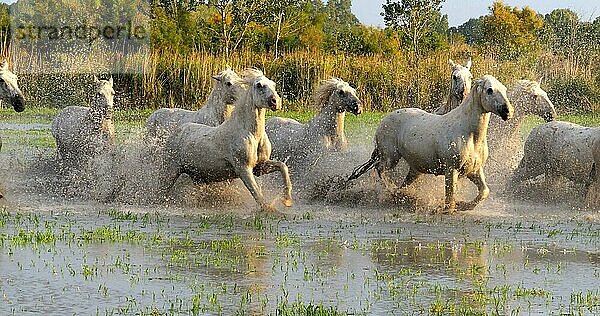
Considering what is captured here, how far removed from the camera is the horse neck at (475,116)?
1327 cm

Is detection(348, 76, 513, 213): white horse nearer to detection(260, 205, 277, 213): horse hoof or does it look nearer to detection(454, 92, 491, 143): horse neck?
detection(454, 92, 491, 143): horse neck

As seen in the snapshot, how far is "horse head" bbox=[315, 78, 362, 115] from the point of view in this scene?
15641 mm

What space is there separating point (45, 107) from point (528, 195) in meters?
21.4

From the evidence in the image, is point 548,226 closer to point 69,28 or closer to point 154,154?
point 154,154

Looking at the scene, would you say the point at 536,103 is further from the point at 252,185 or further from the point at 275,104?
the point at 252,185

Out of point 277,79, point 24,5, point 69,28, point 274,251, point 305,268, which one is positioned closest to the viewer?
point 305,268

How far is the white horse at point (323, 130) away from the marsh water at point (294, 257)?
1032 millimetres

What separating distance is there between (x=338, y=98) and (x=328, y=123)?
0.34 m

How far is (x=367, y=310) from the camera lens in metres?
7.79

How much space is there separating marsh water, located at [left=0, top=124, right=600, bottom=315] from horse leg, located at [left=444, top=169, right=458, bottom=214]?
0.19 metres

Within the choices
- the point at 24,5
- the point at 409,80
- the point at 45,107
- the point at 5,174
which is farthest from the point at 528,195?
the point at 24,5

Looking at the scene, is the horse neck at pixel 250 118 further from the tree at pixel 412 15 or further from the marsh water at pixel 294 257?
the tree at pixel 412 15

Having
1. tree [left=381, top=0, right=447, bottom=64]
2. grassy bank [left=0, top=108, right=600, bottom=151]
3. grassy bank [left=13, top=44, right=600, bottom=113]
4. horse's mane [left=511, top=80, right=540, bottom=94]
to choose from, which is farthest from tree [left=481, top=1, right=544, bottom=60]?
horse's mane [left=511, top=80, right=540, bottom=94]

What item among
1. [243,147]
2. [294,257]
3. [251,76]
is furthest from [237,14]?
[294,257]
